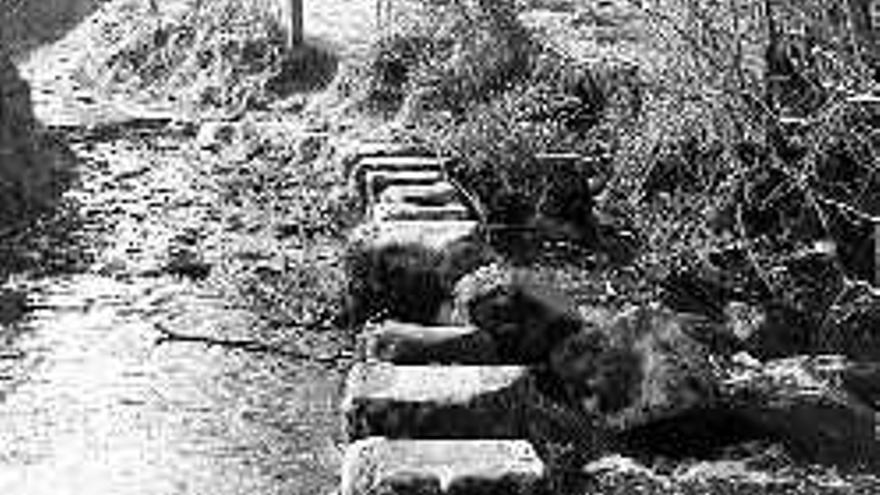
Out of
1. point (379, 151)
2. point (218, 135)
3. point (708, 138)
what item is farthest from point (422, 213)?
point (218, 135)

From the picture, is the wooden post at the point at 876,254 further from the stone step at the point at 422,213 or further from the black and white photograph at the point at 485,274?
the stone step at the point at 422,213

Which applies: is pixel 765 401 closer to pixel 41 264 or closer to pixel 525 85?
pixel 525 85

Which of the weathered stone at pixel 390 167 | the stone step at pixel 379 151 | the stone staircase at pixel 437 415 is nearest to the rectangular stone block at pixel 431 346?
the stone staircase at pixel 437 415

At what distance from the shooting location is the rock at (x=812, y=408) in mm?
8945

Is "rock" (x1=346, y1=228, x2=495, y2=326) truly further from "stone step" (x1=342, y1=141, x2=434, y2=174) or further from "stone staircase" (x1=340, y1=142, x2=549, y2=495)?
"stone step" (x1=342, y1=141, x2=434, y2=174)

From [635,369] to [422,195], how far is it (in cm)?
351

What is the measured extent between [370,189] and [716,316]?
3426mm

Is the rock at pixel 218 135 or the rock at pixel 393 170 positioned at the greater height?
the rock at pixel 393 170

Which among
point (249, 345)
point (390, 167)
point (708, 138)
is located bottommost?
point (249, 345)

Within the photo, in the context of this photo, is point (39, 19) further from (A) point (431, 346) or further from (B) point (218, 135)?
(A) point (431, 346)

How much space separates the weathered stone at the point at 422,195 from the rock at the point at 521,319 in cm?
226

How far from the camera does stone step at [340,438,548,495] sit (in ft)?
23.6

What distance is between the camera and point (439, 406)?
816cm

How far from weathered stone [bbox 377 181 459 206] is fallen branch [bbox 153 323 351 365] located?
5.93ft
